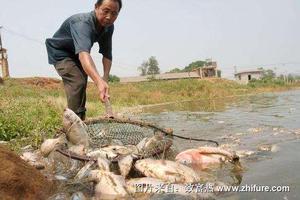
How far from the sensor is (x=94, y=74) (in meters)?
4.48

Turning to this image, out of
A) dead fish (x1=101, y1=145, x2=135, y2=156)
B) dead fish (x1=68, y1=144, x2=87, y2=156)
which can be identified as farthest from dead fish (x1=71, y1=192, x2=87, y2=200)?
dead fish (x1=101, y1=145, x2=135, y2=156)

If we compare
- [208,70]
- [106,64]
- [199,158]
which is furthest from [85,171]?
[208,70]

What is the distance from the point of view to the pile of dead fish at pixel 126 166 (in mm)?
3525

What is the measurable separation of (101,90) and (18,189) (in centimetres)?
140

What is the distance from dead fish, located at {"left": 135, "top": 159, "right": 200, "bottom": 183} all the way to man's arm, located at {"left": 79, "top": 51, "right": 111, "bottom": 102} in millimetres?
825

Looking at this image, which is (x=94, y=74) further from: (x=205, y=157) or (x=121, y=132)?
(x=205, y=157)

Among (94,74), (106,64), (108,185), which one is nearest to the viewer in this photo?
(108,185)

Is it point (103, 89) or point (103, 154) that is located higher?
point (103, 89)

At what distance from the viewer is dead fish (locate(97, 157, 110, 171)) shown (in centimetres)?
380

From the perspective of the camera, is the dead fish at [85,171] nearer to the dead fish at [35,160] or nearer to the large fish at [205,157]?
the dead fish at [35,160]

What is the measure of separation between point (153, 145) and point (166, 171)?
769 mm

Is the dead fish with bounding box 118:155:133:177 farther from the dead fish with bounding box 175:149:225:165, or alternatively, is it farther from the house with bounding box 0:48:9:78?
the house with bounding box 0:48:9:78

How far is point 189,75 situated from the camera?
69875mm

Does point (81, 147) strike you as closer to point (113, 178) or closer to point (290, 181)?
point (113, 178)
